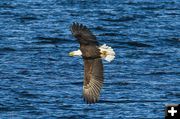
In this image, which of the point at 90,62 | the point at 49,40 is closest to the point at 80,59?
the point at 49,40

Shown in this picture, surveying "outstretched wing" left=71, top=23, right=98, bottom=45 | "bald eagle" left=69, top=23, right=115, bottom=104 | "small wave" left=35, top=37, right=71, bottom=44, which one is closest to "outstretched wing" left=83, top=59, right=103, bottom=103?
"bald eagle" left=69, top=23, right=115, bottom=104

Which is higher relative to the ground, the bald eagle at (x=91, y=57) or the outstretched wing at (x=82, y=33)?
the outstretched wing at (x=82, y=33)

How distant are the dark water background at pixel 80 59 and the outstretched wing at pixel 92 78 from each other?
5401mm

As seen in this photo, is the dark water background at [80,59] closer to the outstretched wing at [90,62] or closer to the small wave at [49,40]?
the small wave at [49,40]

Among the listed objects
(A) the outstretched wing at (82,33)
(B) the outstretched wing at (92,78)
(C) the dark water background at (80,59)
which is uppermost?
(A) the outstretched wing at (82,33)

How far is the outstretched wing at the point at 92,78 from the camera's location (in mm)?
11016

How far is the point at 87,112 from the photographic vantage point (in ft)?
56.6

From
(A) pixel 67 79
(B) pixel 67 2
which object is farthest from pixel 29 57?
(B) pixel 67 2

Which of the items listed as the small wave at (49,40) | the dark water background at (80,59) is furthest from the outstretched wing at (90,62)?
the small wave at (49,40)

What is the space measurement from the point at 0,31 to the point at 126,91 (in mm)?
8295

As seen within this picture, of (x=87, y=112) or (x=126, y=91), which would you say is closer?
(x=87, y=112)

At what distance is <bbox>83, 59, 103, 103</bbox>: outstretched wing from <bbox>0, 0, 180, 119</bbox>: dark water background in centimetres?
540

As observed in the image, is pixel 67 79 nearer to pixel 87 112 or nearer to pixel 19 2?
pixel 87 112

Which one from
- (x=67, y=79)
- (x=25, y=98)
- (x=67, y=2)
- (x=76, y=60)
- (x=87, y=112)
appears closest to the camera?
A: (x=87, y=112)
